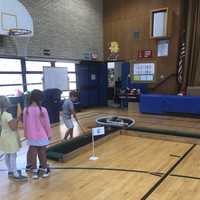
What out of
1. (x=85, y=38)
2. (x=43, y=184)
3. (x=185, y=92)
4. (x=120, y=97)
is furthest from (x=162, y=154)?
(x=85, y=38)

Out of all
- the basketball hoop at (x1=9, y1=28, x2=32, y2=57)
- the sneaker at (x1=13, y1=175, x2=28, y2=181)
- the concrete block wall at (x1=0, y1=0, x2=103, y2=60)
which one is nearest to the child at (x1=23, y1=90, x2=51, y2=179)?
the sneaker at (x1=13, y1=175, x2=28, y2=181)

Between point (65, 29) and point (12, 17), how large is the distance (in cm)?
264

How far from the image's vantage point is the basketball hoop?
19.2 feet

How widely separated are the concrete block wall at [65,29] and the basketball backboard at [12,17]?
59cm

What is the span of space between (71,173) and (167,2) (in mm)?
7515

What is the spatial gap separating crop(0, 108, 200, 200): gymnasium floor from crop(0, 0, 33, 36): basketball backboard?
315 centimetres

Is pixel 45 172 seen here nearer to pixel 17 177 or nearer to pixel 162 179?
pixel 17 177

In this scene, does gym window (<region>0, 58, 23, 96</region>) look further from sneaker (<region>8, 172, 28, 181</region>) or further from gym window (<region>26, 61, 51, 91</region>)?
sneaker (<region>8, 172, 28, 181</region>)

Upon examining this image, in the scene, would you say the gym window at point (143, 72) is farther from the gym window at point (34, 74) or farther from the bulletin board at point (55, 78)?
the gym window at point (34, 74)

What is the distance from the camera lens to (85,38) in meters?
8.81

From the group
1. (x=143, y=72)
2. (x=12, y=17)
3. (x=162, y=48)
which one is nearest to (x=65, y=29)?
(x=12, y=17)

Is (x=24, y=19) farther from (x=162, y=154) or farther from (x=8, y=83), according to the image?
(x=162, y=154)

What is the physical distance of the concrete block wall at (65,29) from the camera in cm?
677

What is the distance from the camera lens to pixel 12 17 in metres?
5.50
